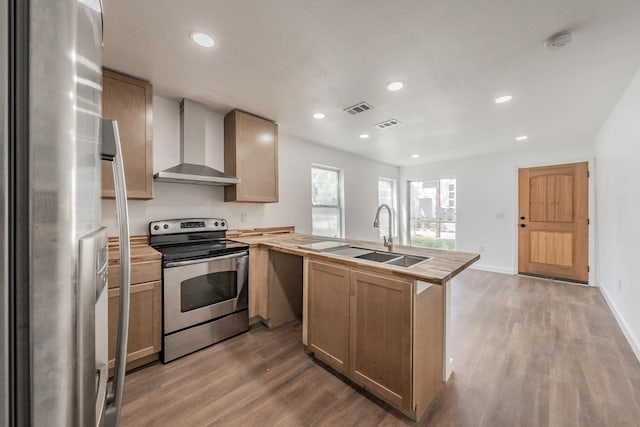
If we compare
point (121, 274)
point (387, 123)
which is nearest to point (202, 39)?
point (121, 274)

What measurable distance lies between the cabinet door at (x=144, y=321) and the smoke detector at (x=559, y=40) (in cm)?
328

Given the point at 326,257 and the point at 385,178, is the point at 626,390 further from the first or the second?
the point at 385,178

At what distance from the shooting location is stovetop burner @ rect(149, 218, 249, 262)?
2266mm

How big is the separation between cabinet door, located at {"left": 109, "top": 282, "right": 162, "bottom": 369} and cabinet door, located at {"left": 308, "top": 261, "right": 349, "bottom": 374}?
1.21 m

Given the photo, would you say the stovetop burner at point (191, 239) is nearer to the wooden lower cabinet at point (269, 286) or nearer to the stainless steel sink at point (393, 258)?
the wooden lower cabinet at point (269, 286)

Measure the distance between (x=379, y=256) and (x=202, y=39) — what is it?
2015 mm

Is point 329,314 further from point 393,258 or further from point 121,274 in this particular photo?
point 121,274

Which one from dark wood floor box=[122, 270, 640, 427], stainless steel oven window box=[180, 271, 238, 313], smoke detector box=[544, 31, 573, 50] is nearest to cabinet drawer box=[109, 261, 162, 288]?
stainless steel oven window box=[180, 271, 238, 313]

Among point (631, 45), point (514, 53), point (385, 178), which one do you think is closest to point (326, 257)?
point (514, 53)

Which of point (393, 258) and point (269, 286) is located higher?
point (393, 258)

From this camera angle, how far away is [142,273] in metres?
1.97

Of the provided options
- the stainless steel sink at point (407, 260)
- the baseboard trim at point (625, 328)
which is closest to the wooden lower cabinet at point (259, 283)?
the stainless steel sink at point (407, 260)

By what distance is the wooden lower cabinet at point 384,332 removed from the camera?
1.49m

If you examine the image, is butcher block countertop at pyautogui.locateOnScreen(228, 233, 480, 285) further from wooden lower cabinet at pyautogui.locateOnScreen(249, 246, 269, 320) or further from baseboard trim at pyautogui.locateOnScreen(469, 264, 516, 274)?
baseboard trim at pyautogui.locateOnScreen(469, 264, 516, 274)
